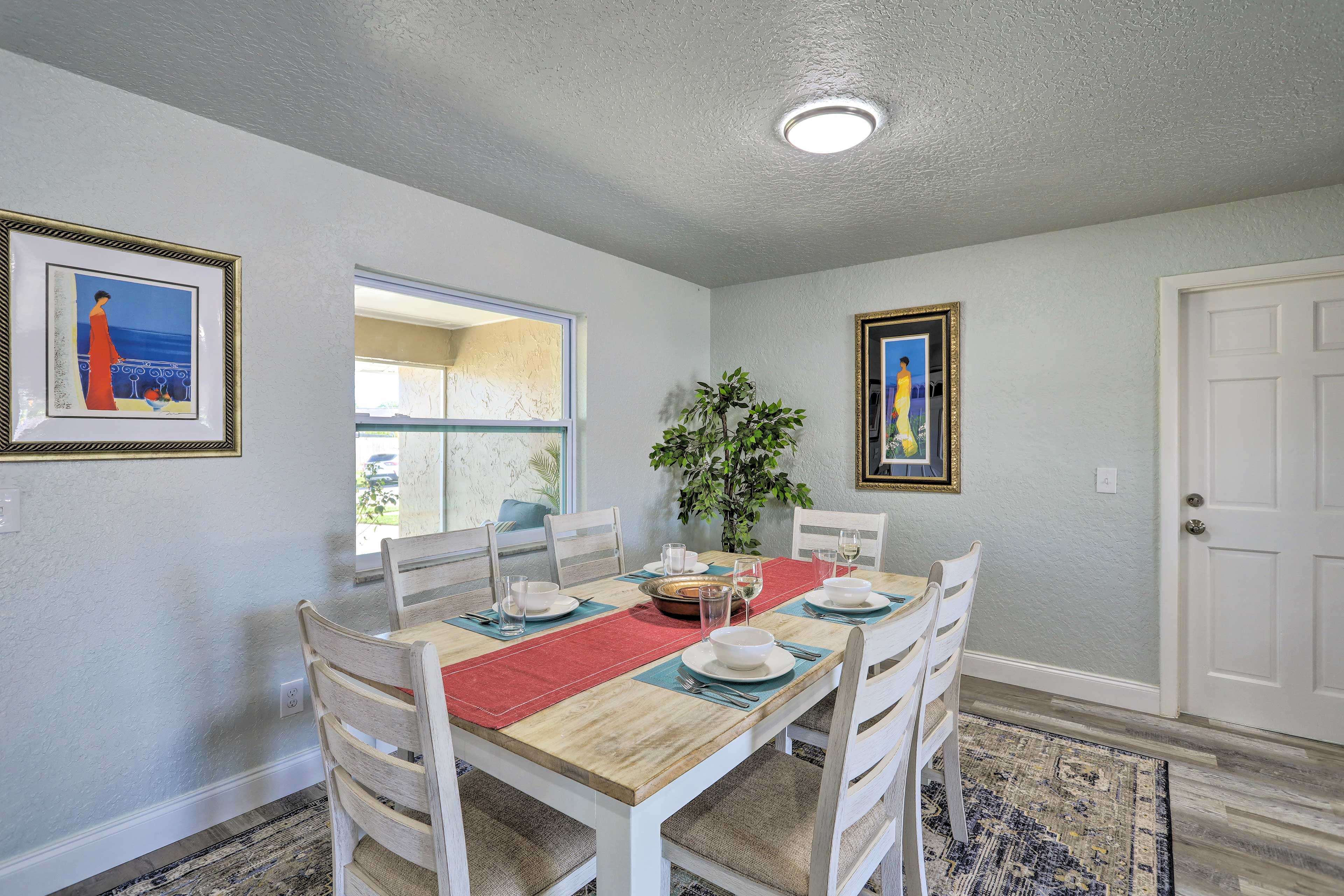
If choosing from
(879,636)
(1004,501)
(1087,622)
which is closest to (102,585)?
(879,636)

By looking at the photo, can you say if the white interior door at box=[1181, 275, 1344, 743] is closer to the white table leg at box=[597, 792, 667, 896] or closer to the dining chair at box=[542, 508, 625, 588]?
the dining chair at box=[542, 508, 625, 588]

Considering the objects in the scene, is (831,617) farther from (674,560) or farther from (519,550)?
(519,550)

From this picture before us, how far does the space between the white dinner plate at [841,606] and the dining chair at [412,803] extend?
3.00ft

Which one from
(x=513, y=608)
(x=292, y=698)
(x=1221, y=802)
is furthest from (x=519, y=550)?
(x=1221, y=802)

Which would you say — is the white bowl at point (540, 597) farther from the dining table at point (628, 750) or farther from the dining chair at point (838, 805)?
the dining chair at point (838, 805)

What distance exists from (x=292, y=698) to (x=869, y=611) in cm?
201

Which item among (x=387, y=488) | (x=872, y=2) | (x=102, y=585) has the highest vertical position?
(x=872, y=2)

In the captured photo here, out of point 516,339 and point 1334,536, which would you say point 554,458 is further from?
point 1334,536

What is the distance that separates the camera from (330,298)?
2346 millimetres

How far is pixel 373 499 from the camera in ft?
8.50

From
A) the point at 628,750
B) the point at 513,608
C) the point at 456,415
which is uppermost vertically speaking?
the point at 456,415

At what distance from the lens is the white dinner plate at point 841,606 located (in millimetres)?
1881

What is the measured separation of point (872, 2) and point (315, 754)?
2906mm

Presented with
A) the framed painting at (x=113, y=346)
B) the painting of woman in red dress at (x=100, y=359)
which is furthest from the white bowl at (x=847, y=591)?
the painting of woman in red dress at (x=100, y=359)
